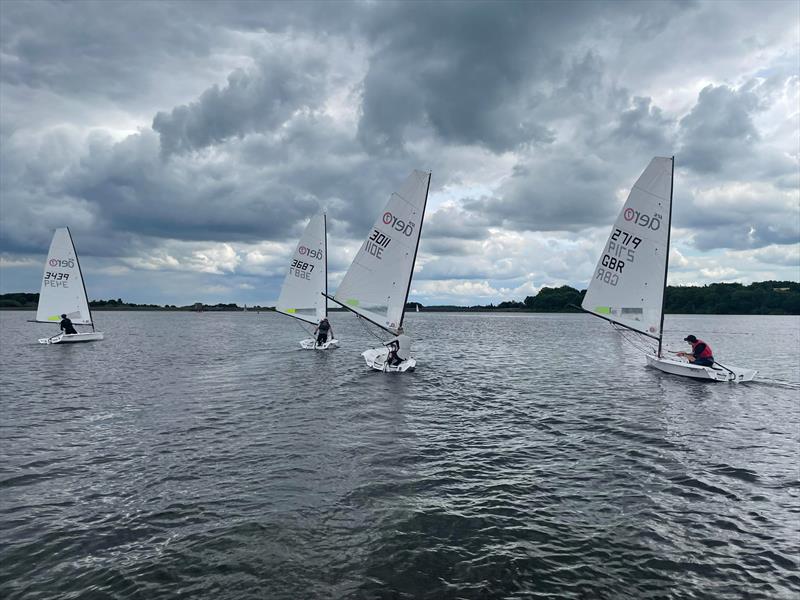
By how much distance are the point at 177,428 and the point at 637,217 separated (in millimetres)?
26418

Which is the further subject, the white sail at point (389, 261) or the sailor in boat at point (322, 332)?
the sailor in boat at point (322, 332)

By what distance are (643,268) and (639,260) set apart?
556mm

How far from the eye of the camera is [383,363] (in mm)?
30203

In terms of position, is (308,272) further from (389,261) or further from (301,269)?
(389,261)

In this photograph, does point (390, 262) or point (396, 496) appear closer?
point (396, 496)

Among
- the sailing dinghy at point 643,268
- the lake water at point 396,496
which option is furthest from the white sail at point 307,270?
the sailing dinghy at point 643,268

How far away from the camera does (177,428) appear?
54.4 feet

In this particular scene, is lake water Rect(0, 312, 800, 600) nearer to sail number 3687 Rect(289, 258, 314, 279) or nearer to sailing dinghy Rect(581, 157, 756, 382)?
sailing dinghy Rect(581, 157, 756, 382)

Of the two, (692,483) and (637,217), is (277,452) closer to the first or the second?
(692,483)

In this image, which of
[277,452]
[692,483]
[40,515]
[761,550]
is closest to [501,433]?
[692,483]

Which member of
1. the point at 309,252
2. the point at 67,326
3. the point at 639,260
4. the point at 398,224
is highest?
the point at 398,224

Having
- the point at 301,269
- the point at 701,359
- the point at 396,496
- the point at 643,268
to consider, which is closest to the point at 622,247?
the point at 643,268

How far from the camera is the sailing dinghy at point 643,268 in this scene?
1083 inches

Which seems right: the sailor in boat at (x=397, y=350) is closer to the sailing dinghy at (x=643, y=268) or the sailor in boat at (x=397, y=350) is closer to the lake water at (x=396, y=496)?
the lake water at (x=396, y=496)
